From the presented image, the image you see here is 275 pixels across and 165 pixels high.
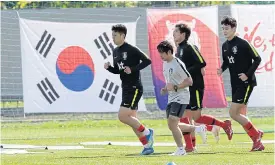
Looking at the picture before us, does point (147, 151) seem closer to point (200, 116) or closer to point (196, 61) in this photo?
point (200, 116)

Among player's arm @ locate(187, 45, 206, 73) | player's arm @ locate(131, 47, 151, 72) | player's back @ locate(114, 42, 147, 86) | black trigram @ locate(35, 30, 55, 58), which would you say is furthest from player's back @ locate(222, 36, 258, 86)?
black trigram @ locate(35, 30, 55, 58)

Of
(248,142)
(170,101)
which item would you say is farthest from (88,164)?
(248,142)

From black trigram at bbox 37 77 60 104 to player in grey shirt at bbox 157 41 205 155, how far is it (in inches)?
372

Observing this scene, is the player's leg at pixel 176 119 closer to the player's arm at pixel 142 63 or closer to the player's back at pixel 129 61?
the player's arm at pixel 142 63

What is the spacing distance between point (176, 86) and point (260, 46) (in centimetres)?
1095

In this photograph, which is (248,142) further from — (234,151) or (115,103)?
(115,103)

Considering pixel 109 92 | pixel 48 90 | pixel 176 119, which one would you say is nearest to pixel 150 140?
pixel 176 119

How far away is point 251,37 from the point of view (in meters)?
23.8

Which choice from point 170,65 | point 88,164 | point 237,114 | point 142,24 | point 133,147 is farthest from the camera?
point 142,24

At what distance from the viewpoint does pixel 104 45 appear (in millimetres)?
23234

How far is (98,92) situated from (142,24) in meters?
6.67

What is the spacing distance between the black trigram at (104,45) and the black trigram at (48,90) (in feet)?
5.07

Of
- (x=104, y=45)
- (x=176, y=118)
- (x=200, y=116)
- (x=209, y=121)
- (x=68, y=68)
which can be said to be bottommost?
(x=209, y=121)

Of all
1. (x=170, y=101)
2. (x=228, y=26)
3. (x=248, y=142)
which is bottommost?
(x=248, y=142)
